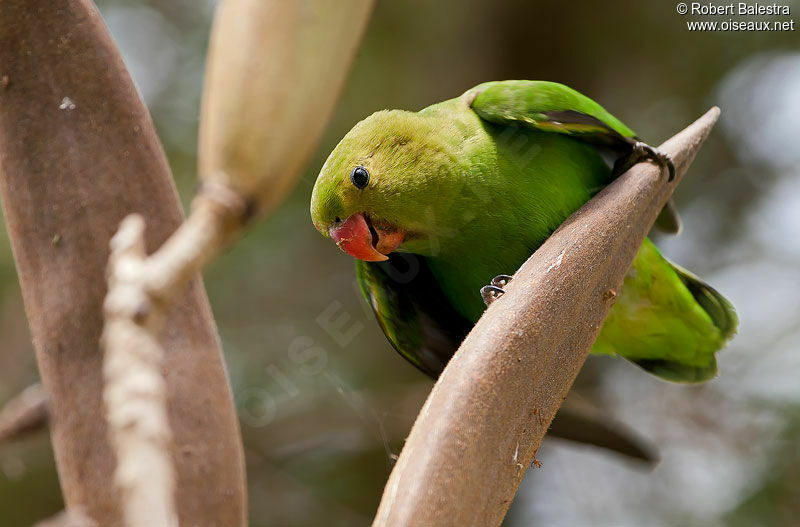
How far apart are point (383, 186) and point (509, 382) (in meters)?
0.84

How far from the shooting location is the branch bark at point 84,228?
106cm

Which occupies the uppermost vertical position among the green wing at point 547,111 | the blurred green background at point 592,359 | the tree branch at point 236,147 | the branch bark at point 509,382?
the tree branch at point 236,147

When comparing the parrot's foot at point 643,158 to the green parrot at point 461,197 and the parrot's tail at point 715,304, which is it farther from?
the parrot's tail at point 715,304

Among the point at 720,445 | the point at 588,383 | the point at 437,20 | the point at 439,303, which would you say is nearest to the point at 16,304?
the point at 439,303

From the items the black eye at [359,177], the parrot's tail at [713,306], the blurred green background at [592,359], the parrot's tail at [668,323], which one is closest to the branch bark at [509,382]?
the black eye at [359,177]

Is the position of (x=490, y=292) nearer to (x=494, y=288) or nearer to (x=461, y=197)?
(x=494, y=288)

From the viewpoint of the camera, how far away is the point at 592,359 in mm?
3053

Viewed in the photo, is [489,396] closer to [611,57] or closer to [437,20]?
[437,20]

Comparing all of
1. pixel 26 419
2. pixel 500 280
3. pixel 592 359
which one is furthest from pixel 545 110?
pixel 592 359

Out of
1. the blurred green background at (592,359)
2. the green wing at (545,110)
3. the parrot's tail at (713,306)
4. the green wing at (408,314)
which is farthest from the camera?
the blurred green background at (592,359)

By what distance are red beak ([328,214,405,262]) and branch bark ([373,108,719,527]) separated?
566mm

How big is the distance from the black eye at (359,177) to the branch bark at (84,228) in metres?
0.47

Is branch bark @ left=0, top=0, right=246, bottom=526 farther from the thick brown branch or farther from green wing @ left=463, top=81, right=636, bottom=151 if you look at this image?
green wing @ left=463, top=81, right=636, bottom=151

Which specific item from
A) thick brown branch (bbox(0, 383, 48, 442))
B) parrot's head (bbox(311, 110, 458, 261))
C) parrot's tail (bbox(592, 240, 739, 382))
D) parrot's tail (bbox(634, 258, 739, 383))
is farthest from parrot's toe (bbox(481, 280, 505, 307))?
thick brown branch (bbox(0, 383, 48, 442))
